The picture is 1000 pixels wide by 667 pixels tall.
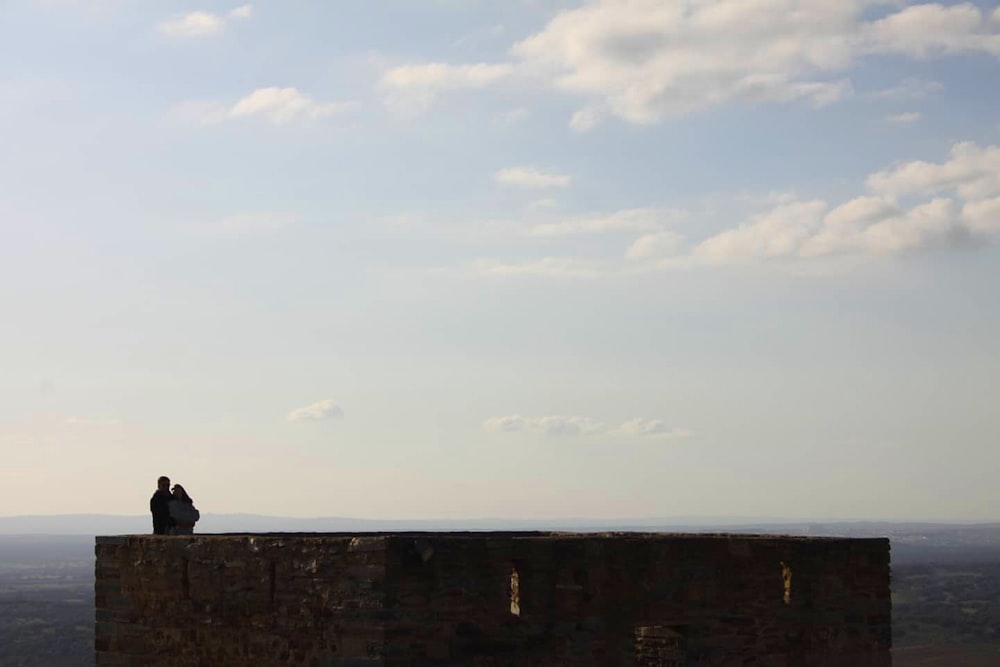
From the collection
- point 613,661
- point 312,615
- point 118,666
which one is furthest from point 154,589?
point 613,661

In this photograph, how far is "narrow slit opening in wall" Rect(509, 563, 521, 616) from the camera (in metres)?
11.4

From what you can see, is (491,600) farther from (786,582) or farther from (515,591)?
(786,582)

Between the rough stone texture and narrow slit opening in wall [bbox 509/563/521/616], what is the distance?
0.01 m

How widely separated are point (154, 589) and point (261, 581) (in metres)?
1.36

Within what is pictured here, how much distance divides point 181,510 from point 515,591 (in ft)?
14.6

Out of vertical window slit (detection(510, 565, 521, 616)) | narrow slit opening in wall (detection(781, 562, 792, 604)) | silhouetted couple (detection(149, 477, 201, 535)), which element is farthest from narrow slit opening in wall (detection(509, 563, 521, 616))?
silhouetted couple (detection(149, 477, 201, 535))

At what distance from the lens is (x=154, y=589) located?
41.5 ft

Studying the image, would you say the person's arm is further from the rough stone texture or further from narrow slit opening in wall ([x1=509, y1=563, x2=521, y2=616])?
narrow slit opening in wall ([x1=509, y1=563, x2=521, y2=616])

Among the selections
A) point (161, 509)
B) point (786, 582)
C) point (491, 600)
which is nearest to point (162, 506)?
point (161, 509)

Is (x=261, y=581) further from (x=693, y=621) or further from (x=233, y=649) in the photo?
(x=693, y=621)

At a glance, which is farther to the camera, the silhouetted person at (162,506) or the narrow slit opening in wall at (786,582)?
the silhouetted person at (162,506)

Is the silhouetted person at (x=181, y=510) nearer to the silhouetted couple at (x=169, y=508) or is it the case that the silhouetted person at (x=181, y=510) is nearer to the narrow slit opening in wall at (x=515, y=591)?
the silhouetted couple at (x=169, y=508)

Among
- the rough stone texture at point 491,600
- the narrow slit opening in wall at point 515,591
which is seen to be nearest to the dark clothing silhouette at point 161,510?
the rough stone texture at point 491,600

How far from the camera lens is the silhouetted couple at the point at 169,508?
14383 millimetres
